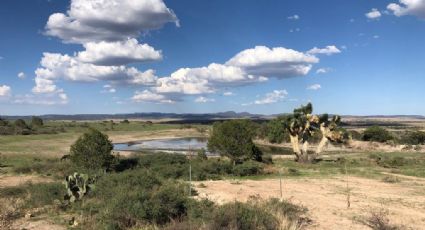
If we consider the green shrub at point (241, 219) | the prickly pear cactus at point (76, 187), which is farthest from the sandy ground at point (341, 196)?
the prickly pear cactus at point (76, 187)

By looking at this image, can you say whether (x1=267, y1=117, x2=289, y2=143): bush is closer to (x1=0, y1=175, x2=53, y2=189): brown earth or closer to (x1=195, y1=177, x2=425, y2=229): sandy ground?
(x1=195, y1=177, x2=425, y2=229): sandy ground

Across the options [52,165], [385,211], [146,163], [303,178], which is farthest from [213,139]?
[385,211]

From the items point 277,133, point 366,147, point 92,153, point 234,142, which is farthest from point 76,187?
point 277,133

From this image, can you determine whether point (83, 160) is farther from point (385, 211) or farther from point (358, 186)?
point (385, 211)

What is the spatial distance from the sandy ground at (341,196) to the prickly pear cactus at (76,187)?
5.00 metres

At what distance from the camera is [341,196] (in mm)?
21766

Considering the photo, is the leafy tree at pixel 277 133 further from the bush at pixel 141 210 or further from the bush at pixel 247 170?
the bush at pixel 141 210

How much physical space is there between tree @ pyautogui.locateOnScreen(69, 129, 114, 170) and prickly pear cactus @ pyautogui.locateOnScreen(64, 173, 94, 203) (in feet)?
36.8

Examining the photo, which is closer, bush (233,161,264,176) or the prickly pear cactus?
the prickly pear cactus

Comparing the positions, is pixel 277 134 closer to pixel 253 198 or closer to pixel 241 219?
pixel 253 198

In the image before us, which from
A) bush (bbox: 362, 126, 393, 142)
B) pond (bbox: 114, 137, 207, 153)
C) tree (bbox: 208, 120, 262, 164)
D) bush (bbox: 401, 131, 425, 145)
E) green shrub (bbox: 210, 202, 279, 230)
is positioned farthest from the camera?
bush (bbox: 401, 131, 425, 145)

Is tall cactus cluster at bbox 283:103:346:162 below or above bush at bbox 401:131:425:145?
above

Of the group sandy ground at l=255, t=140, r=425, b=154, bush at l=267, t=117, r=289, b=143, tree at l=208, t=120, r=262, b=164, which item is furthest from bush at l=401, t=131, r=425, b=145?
tree at l=208, t=120, r=262, b=164

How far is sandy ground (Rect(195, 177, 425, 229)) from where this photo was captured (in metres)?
16.3
